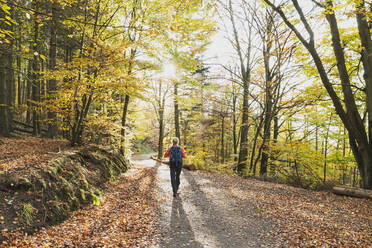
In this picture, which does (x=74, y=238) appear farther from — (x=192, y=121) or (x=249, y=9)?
(x=192, y=121)

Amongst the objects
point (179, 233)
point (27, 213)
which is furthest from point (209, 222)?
point (27, 213)

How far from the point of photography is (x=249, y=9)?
39.5 ft

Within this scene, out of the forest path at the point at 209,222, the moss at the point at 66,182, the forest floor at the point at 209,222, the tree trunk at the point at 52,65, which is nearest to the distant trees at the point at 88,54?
the tree trunk at the point at 52,65

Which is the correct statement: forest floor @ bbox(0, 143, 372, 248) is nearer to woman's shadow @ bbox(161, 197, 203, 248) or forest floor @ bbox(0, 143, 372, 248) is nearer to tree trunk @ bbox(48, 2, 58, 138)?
woman's shadow @ bbox(161, 197, 203, 248)

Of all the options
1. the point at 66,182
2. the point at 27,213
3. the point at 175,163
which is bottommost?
the point at 27,213

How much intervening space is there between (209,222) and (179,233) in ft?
3.19

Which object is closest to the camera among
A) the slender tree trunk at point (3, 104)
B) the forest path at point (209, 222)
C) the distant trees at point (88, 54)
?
the forest path at point (209, 222)

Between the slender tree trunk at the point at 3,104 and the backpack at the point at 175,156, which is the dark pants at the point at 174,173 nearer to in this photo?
the backpack at the point at 175,156

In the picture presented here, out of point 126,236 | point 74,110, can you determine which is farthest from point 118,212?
point 74,110

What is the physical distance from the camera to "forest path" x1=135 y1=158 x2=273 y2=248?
14.2 ft

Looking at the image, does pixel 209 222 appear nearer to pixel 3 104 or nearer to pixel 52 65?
pixel 52 65

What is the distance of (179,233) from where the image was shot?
4.66 metres

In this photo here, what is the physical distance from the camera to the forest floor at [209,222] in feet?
13.7

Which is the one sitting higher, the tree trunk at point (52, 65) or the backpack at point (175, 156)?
the tree trunk at point (52, 65)
